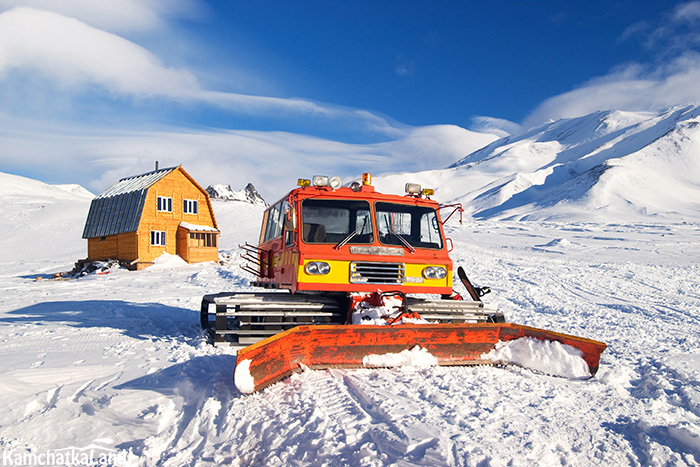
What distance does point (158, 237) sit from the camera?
30734mm

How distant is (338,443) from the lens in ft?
11.5

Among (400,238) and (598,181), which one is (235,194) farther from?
(400,238)

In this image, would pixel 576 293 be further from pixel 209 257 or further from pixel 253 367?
pixel 209 257

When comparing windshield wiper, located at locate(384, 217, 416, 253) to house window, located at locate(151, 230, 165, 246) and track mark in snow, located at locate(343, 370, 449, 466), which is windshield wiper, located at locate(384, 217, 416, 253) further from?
house window, located at locate(151, 230, 165, 246)

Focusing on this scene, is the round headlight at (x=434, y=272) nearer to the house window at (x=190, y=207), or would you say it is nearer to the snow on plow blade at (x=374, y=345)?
the snow on plow blade at (x=374, y=345)

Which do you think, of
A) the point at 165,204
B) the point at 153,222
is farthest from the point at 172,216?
the point at 153,222

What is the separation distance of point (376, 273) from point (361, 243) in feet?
1.73

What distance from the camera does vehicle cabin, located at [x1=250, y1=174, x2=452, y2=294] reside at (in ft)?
22.3

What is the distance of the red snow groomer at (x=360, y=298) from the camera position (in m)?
5.44

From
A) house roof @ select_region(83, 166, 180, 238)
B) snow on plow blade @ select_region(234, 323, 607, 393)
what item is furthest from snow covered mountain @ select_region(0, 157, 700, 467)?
house roof @ select_region(83, 166, 180, 238)

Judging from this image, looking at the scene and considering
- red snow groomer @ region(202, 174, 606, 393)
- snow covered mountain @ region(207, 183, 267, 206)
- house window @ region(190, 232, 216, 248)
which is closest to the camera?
red snow groomer @ region(202, 174, 606, 393)

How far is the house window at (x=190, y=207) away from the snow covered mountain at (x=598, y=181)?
115 ft

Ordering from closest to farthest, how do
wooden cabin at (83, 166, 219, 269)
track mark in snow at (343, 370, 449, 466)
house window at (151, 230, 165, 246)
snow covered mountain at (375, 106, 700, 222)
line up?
track mark in snow at (343, 370, 449, 466), wooden cabin at (83, 166, 219, 269), house window at (151, 230, 165, 246), snow covered mountain at (375, 106, 700, 222)

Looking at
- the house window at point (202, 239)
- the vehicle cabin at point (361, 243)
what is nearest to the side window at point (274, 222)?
the vehicle cabin at point (361, 243)
